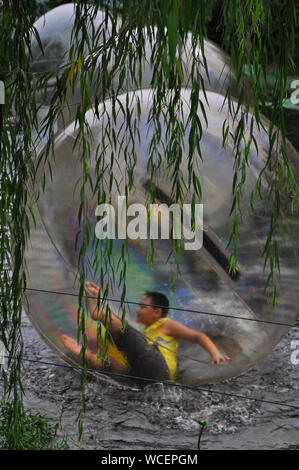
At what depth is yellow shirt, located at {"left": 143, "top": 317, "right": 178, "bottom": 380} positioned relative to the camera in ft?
13.9

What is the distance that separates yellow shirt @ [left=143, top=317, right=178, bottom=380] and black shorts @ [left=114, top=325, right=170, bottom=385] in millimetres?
23

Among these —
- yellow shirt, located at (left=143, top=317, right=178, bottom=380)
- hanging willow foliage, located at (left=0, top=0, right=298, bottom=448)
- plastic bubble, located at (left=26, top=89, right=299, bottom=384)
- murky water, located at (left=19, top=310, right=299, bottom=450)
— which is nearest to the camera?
hanging willow foliage, located at (left=0, top=0, right=298, bottom=448)

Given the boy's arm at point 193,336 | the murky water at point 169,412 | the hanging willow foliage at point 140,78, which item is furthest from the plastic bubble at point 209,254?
the hanging willow foliage at point 140,78

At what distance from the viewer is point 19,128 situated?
223cm

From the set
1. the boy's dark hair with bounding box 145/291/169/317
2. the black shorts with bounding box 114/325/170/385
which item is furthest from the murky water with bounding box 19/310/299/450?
the boy's dark hair with bounding box 145/291/169/317

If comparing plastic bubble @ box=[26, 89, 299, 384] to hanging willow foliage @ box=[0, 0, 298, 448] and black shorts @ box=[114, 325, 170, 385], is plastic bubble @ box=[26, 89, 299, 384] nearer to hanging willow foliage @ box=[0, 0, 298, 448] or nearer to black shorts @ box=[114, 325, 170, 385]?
black shorts @ box=[114, 325, 170, 385]

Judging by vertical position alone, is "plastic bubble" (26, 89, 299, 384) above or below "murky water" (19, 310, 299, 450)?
above

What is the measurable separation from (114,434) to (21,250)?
7.11ft

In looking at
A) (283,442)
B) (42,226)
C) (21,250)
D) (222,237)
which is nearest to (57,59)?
(42,226)

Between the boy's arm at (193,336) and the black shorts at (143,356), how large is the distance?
0.14 metres

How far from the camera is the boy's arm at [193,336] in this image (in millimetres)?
4195

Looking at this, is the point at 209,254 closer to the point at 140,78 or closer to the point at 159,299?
the point at 159,299
